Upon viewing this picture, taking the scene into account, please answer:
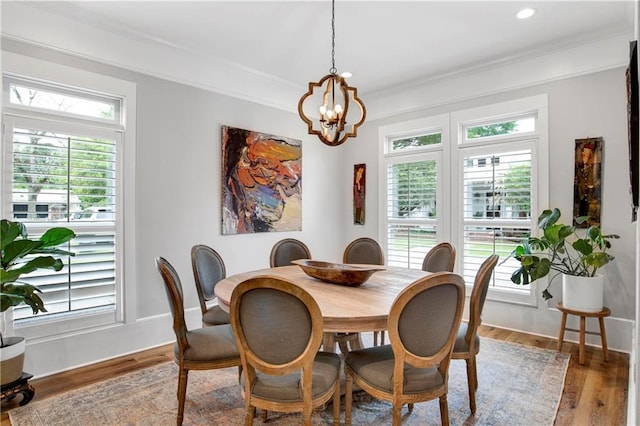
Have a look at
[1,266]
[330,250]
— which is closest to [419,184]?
[330,250]

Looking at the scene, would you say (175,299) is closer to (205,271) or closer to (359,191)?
(205,271)

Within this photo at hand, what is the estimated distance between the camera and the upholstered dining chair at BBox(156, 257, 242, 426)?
2057mm

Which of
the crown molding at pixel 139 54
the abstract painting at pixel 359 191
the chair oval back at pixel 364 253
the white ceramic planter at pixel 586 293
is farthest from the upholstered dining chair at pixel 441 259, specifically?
the crown molding at pixel 139 54

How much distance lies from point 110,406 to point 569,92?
15.8 feet

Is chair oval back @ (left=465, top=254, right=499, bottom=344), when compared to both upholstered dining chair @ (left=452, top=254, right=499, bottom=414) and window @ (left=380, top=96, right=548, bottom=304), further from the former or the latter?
window @ (left=380, top=96, right=548, bottom=304)

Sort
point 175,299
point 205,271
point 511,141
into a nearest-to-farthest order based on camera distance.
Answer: point 175,299
point 205,271
point 511,141

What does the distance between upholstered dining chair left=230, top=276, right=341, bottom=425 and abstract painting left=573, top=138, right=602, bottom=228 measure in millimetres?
3195

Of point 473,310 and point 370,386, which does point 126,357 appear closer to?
point 370,386

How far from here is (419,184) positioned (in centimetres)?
474

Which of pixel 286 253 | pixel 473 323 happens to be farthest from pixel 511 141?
pixel 286 253

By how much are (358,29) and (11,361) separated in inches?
146

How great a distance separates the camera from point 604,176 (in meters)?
3.39

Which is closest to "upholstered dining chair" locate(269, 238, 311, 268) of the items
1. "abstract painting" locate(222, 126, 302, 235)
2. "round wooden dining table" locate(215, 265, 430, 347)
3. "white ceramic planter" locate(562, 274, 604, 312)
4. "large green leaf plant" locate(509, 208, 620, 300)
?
"round wooden dining table" locate(215, 265, 430, 347)

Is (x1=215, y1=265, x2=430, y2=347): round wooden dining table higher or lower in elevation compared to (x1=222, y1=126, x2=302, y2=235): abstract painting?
lower
